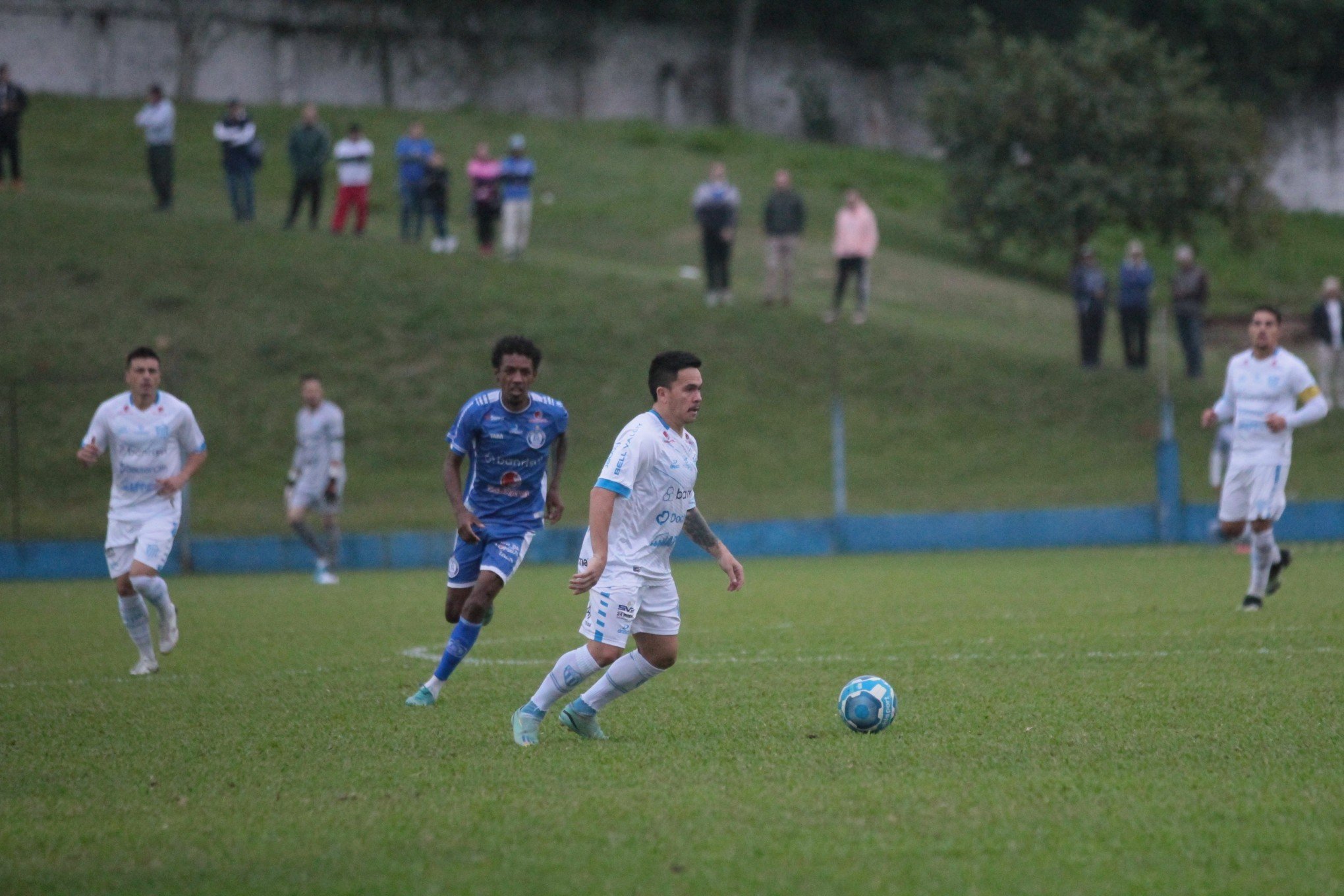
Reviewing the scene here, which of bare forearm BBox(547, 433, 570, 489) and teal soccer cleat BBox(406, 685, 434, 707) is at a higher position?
bare forearm BBox(547, 433, 570, 489)

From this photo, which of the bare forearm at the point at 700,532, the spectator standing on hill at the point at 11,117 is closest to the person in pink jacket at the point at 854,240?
the spectator standing on hill at the point at 11,117

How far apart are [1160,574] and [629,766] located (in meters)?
10.5

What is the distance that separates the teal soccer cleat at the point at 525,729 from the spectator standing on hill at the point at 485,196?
71.9 feet

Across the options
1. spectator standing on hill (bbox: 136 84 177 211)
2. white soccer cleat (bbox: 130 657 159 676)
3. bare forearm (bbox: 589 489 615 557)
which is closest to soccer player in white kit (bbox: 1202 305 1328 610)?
bare forearm (bbox: 589 489 615 557)

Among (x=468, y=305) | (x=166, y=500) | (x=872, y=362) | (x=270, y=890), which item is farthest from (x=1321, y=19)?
(x=270, y=890)

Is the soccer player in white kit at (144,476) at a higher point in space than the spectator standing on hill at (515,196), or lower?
lower

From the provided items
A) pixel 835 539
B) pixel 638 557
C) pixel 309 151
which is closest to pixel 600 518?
pixel 638 557

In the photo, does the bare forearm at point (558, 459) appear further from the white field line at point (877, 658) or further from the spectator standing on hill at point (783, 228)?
the spectator standing on hill at point (783, 228)

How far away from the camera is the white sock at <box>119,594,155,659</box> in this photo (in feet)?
32.7

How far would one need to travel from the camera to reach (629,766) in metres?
6.34

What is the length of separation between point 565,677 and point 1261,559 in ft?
23.2

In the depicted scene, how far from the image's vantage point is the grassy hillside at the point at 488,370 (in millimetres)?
22422

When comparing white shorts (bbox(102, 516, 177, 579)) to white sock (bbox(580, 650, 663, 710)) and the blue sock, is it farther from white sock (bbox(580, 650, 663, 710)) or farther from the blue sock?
white sock (bbox(580, 650, 663, 710))

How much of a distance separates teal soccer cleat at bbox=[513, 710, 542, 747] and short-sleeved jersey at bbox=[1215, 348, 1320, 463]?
7.35 meters
